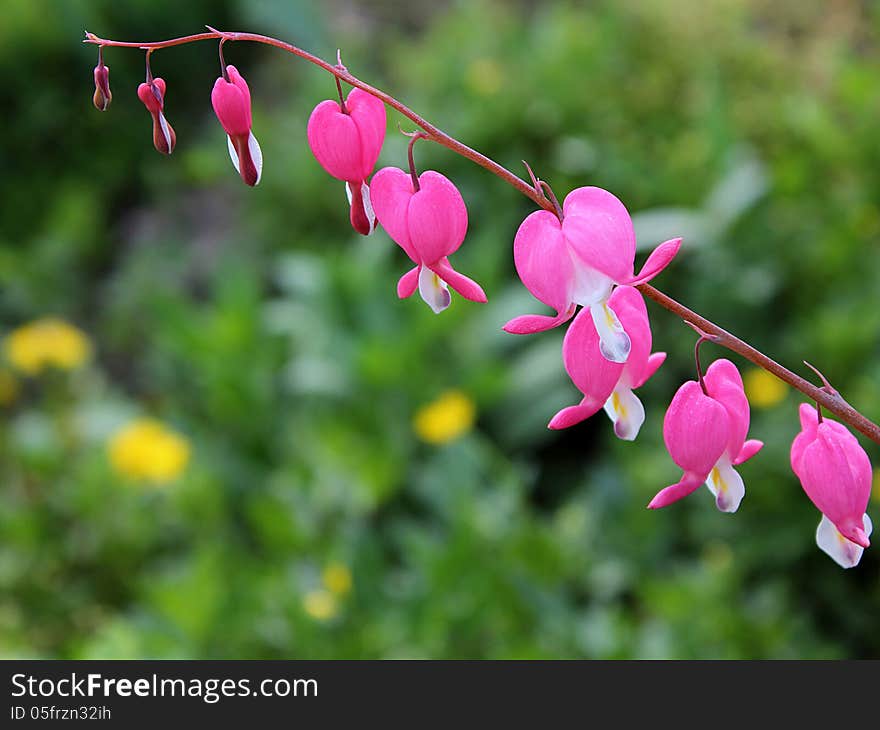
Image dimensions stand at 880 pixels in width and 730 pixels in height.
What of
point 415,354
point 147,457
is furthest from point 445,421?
point 147,457

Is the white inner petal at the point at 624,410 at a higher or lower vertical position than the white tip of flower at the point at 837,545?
higher

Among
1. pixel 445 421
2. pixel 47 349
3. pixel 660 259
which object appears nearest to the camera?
pixel 660 259

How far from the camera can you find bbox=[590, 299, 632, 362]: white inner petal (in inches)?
17.7

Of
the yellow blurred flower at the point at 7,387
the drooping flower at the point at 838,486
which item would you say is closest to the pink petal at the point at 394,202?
the drooping flower at the point at 838,486

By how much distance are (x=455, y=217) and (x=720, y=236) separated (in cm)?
185

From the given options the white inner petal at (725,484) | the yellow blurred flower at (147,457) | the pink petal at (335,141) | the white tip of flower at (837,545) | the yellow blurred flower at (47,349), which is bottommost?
the white tip of flower at (837,545)

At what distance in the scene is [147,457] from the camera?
6.51 feet

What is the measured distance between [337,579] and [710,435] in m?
1.23

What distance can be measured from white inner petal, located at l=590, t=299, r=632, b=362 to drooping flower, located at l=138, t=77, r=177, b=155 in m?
0.22

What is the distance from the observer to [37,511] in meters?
2.00

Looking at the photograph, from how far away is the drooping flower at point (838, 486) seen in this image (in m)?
0.49

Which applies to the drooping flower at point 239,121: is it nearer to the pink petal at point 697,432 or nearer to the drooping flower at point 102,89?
the drooping flower at point 102,89

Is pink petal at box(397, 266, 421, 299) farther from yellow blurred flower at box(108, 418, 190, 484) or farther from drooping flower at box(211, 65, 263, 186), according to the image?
yellow blurred flower at box(108, 418, 190, 484)

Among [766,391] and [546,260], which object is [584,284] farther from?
[766,391]
